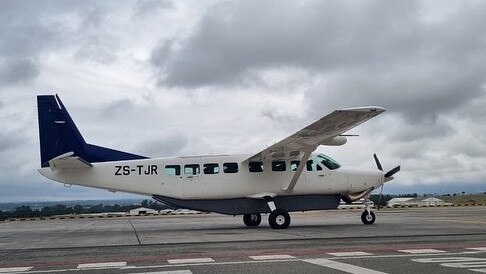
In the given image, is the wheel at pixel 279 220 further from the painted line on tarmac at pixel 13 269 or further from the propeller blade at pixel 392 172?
the painted line on tarmac at pixel 13 269

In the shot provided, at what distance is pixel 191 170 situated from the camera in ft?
75.4

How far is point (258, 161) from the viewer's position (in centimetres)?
2330

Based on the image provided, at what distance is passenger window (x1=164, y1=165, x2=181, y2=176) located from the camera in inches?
898

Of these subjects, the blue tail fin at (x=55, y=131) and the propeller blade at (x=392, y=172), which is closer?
the blue tail fin at (x=55, y=131)

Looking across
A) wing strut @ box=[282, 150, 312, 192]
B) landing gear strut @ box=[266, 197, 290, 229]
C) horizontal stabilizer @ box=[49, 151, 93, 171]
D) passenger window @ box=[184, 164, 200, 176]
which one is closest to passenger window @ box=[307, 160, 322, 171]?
wing strut @ box=[282, 150, 312, 192]

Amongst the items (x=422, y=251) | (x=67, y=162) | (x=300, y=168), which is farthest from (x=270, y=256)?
(x=67, y=162)

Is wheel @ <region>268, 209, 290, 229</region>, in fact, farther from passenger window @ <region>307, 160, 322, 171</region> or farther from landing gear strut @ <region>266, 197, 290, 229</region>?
passenger window @ <region>307, 160, 322, 171</region>

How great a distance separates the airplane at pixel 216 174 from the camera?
22031mm

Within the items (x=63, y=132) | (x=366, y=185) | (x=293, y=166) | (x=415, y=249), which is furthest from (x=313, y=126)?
(x=63, y=132)

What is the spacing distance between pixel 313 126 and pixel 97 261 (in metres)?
10.1

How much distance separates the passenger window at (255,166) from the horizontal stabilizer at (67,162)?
661 cm

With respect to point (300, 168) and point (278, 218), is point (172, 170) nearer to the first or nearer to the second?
point (278, 218)

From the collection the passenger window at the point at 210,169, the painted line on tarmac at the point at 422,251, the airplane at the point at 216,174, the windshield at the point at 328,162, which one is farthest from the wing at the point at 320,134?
the painted line on tarmac at the point at 422,251

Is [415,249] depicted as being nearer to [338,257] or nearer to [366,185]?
[338,257]
